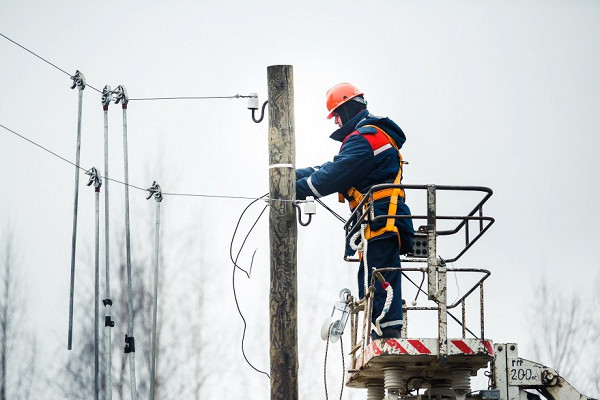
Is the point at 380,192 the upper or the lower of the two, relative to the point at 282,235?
upper

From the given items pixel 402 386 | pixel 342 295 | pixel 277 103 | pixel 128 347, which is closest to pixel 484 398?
pixel 402 386

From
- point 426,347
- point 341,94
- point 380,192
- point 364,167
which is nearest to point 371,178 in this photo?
point 364,167

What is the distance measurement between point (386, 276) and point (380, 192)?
83 cm

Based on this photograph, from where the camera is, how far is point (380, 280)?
1125cm

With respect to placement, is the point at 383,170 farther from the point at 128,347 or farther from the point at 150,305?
the point at 150,305

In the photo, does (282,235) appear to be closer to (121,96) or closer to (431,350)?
(431,350)

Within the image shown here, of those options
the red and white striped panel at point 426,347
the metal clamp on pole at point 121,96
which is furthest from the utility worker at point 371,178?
the metal clamp on pole at point 121,96

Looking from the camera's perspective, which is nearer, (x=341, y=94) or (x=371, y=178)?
(x=371, y=178)

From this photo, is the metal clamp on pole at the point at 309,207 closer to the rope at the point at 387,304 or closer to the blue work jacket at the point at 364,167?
the blue work jacket at the point at 364,167

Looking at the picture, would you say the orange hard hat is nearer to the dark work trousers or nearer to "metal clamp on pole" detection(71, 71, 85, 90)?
the dark work trousers

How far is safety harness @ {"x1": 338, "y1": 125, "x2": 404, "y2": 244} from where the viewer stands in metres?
11.7

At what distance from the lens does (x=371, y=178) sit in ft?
40.1

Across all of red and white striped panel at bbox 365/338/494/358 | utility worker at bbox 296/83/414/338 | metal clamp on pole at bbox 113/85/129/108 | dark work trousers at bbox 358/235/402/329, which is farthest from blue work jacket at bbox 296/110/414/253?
metal clamp on pole at bbox 113/85/129/108

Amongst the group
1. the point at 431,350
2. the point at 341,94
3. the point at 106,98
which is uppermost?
the point at 106,98
